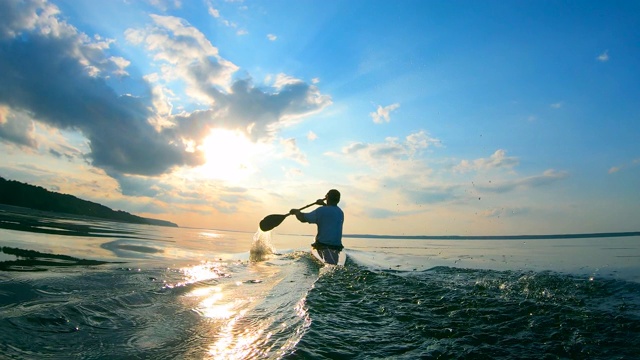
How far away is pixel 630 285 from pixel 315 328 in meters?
6.88

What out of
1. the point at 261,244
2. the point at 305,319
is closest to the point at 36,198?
the point at 261,244

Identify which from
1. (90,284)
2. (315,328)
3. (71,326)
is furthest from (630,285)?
(90,284)

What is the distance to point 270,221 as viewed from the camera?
13.5 metres

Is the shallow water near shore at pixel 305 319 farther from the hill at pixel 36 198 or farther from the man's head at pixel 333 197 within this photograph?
the hill at pixel 36 198

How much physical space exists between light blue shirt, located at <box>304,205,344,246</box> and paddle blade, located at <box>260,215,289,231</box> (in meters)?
2.53

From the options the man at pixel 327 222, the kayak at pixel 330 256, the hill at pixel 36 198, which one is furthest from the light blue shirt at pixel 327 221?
the hill at pixel 36 198

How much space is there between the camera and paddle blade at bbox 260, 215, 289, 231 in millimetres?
13337

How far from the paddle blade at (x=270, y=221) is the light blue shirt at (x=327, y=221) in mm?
2529

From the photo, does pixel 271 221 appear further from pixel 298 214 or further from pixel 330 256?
pixel 330 256

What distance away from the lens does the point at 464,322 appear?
3.90 metres

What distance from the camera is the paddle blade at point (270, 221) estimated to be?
525 inches

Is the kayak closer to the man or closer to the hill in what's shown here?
the man

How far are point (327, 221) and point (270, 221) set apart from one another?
11.1ft

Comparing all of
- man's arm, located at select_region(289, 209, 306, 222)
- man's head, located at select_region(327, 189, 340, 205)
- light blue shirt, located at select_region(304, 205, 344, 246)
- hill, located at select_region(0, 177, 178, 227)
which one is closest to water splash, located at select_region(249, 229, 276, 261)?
man's arm, located at select_region(289, 209, 306, 222)
